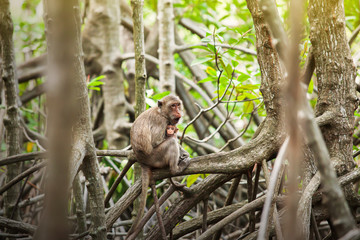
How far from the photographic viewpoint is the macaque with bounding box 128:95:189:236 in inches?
134

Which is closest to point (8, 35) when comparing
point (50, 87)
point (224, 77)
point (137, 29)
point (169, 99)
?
point (137, 29)

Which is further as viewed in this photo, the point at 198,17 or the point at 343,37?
the point at 198,17

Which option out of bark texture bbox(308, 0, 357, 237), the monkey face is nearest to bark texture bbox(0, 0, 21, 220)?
the monkey face

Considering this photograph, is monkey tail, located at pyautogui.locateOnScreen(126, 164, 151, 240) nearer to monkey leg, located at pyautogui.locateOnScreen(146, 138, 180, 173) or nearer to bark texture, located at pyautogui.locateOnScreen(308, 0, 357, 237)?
monkey leg, located at pyautogui.locateOnScreen(146, 138, 180, 173)

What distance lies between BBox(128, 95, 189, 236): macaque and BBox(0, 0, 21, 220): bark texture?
1.72 m

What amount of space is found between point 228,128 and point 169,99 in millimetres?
1855

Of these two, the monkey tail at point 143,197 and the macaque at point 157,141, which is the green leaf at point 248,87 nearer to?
the macaque at point 157,141

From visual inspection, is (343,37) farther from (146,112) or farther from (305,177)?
(146,112)

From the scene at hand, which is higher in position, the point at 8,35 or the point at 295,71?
the point at 8,35

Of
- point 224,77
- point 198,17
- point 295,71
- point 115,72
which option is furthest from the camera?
point 198,17

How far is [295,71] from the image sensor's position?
1.20m

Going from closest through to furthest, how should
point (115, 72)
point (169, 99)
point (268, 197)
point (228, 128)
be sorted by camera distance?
point (268, 197), point (169, 99), point (228, 128), point (115, 72)

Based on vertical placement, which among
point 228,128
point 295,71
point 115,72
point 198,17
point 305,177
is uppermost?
point 198,17

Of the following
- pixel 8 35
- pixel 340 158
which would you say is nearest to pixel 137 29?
pixel 8 35
